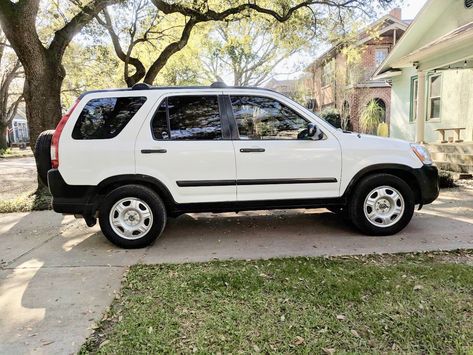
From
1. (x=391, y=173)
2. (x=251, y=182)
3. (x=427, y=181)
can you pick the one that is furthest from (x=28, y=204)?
(x=427, y=181)

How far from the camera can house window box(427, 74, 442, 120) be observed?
1384 centimetres

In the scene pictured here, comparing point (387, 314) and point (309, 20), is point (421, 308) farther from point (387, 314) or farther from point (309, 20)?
point (309, 20)

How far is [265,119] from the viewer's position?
517cm

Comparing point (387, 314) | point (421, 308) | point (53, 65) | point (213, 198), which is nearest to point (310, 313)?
point (387, 314)

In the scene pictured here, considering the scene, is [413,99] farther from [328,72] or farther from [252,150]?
[328,72]

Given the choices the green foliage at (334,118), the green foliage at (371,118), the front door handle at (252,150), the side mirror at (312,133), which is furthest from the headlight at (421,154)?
the green foliage at (334,118)

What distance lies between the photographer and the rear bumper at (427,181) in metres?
5.30

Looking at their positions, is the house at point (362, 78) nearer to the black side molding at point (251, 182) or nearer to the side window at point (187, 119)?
the black side molding at point (251, 182)

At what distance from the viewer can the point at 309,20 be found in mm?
13828

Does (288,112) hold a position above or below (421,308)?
above

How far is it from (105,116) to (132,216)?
132 cm

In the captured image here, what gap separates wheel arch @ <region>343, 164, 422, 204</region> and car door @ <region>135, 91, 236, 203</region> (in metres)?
1.61

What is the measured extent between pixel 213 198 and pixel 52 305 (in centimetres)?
227

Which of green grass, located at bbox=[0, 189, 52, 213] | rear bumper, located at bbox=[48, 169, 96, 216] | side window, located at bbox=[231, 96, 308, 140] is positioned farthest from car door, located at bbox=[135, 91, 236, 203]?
green grass, located at bbox=[0, 189, 52, 213]
